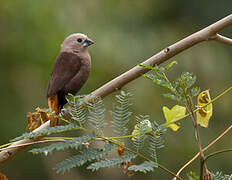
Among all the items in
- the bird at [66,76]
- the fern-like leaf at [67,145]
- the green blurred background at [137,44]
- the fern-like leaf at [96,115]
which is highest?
the fern-like leaf at [96,115]

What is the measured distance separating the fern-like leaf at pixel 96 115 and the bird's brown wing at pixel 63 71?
1622 mm

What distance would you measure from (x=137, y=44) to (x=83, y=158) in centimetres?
411

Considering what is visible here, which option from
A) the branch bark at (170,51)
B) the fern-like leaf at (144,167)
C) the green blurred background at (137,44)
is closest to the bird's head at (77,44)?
the branch bark at (170,51)

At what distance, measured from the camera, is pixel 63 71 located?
10.8ft

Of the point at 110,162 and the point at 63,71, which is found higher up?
the point at 110,162

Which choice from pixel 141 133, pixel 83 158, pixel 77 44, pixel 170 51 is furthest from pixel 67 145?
pixel 77 44

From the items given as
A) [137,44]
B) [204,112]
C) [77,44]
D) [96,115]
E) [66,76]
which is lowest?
[137,44]

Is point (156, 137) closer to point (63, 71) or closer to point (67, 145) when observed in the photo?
point (67, 145)

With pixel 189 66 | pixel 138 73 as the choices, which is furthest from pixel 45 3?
pixel 138 73

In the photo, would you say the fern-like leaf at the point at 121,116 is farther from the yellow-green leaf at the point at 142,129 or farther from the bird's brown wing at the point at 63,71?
the bird's brown wing at the point at 63,71

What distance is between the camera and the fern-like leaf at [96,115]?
153 centimetres

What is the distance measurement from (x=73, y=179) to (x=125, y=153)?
5.24 m

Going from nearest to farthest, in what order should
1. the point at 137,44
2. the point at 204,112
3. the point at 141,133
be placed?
the point at 141,133
the point at 204,112
the point at 137,44

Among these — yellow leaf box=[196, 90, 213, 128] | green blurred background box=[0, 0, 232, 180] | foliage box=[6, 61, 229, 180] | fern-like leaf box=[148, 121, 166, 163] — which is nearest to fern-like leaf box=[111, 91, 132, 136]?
foliage box=[6, 61, 229, 180]
